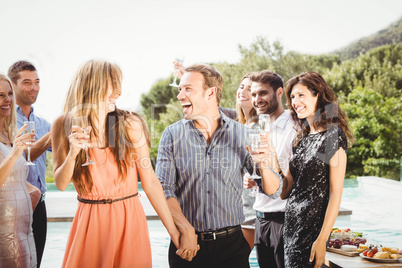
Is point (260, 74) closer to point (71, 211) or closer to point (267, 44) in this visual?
point (71, 211)

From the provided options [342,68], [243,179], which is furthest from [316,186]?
[342,68]

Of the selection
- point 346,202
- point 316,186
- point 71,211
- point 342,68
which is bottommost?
point 346,202

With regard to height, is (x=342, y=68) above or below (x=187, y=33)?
below

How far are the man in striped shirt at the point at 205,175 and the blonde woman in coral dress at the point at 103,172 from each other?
0.27 m

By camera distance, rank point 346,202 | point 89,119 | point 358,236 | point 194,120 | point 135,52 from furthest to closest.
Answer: point 135,52 → point 346,202 → point 358,236 → point 194,120 → point 89,119

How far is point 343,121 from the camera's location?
2.80 meters

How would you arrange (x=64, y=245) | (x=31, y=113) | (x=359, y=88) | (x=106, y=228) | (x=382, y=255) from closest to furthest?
(x=106, y=228) < (x=382, y=255) < (x=31, y=113) < (x=64, y=245) < (x=359, y=88)

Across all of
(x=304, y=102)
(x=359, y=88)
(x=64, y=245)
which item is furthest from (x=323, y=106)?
(x=359, y=88)

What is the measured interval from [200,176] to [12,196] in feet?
3.74

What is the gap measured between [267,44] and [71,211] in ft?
73.4

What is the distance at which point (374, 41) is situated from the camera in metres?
30.0

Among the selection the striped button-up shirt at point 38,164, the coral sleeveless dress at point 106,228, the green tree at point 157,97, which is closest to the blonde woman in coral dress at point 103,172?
the coral sleeveless dress at point 106,228

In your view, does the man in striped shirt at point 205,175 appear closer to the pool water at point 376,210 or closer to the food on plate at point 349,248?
the food on plate at point 349,248

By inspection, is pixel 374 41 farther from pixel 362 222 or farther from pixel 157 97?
pixel 362 222
